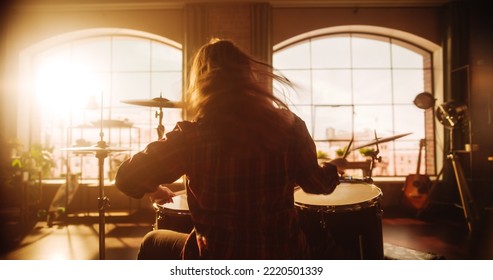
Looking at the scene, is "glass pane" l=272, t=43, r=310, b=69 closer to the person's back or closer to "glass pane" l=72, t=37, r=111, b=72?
"glass pane" l=72, t=37, r=111, b=72

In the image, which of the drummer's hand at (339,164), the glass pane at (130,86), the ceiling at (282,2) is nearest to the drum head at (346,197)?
the drummer's hand at (339,164)

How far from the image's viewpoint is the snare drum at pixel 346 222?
1.34m

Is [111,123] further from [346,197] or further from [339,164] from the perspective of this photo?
[339,164]

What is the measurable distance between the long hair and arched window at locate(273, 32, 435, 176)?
11.6 feet

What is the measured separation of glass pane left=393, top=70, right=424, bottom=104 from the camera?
180 inches

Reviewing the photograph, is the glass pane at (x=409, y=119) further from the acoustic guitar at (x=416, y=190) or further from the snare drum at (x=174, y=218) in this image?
the snare drum at (x=174, y=218)

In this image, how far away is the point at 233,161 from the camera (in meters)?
0.74

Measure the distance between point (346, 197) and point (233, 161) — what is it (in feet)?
2.99

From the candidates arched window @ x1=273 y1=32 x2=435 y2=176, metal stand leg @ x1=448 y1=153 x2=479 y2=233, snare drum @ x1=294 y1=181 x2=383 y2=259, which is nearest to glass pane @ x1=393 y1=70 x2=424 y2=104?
arched window @ x1=273 y1=32 x2=435 y2=176

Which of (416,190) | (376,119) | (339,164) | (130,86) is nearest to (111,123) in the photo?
(130,86)

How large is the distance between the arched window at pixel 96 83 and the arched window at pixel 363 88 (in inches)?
72.5
